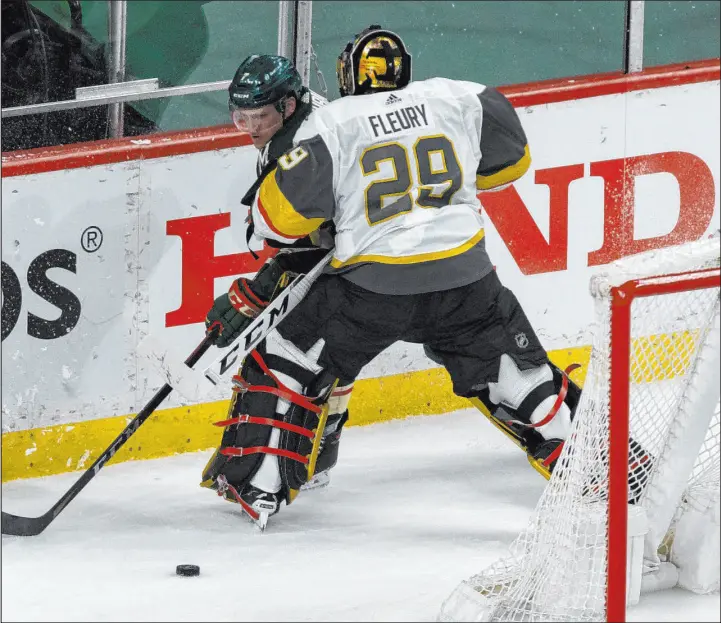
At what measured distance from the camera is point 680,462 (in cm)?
339

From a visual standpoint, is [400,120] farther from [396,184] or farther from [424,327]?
[424,327]

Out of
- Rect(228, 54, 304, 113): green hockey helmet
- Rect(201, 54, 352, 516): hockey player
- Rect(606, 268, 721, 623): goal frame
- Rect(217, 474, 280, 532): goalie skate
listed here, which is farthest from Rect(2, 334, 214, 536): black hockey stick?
Rect(606, 268, 721, 623): goal frame

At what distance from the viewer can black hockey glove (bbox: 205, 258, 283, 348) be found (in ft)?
12.5

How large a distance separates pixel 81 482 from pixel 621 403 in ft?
4.63

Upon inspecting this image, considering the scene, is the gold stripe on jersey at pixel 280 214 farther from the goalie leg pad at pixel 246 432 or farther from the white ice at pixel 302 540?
the white ice at pixel 302 540

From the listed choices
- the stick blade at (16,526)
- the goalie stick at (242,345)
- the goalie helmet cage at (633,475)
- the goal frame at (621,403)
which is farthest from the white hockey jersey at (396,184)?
the stick blade at (16,526)

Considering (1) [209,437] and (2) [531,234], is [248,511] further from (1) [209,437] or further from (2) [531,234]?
(2) [531,234]

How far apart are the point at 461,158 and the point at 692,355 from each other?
68cm

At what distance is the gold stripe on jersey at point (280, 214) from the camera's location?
3557 millimetres

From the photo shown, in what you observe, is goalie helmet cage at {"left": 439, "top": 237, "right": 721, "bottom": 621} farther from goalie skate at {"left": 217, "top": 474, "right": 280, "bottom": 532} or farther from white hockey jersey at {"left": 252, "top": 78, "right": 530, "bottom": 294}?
goalie skate at {"left": 217, "top": 474, "right": 280, "bottom": 532}

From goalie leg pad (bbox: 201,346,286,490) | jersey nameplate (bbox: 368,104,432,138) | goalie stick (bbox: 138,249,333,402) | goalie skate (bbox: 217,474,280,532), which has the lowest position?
goalie skate (bbox: 217,474,280,532)

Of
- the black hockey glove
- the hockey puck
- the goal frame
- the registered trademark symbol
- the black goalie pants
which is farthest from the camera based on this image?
the registered trademark symbol

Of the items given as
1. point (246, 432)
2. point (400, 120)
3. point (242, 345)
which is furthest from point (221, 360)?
point (400, 120)

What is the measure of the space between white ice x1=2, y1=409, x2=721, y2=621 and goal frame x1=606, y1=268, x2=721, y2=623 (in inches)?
8.2
